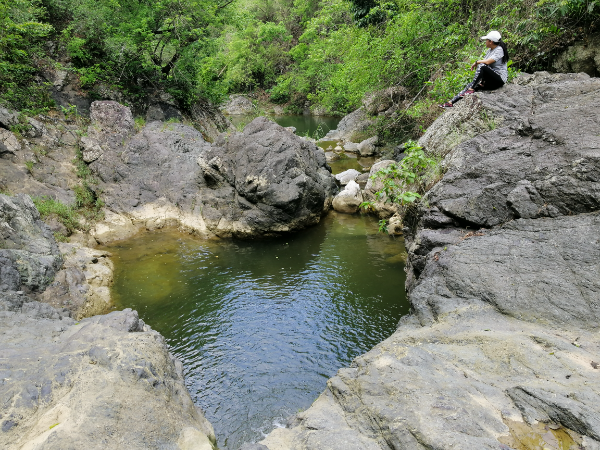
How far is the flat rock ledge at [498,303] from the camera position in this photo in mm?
3172

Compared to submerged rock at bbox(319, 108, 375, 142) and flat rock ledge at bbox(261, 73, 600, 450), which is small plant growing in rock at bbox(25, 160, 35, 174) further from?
submerged rock at bbox(319, 108, 375, 142)

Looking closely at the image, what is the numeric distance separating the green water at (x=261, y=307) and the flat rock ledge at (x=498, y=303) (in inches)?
74.3

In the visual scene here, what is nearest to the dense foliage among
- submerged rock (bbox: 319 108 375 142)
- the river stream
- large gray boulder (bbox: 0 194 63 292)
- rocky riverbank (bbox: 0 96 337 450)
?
rocky riverbank (bbox: 0 96 337 450)

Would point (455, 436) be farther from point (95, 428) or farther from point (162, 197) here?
point (162, 197)

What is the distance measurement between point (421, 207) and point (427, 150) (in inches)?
80.5

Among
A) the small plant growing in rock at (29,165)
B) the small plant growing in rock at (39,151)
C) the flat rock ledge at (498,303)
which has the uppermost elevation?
the small plant growing in rock at (39,151)

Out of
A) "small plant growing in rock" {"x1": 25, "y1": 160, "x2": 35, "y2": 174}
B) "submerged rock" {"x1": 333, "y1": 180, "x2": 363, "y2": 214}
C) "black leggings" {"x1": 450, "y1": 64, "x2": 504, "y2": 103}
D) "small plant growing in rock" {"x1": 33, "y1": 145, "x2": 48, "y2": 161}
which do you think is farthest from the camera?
"submerged rock" {"x1": 333, "y1": 180, "x2": 363, "y2": 214}

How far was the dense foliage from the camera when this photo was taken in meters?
10.4

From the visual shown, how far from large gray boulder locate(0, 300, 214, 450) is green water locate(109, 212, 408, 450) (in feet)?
4.03

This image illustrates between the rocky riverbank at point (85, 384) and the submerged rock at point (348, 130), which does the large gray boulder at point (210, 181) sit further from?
the submerged rock at point (348, 130)

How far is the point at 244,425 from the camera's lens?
5602 mm

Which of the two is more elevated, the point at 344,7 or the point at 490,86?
the point at 344,7

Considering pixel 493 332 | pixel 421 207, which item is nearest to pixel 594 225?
pixel 493 332

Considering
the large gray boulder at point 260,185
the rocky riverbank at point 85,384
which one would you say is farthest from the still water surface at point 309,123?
the rocky riverbank at point 85,384
